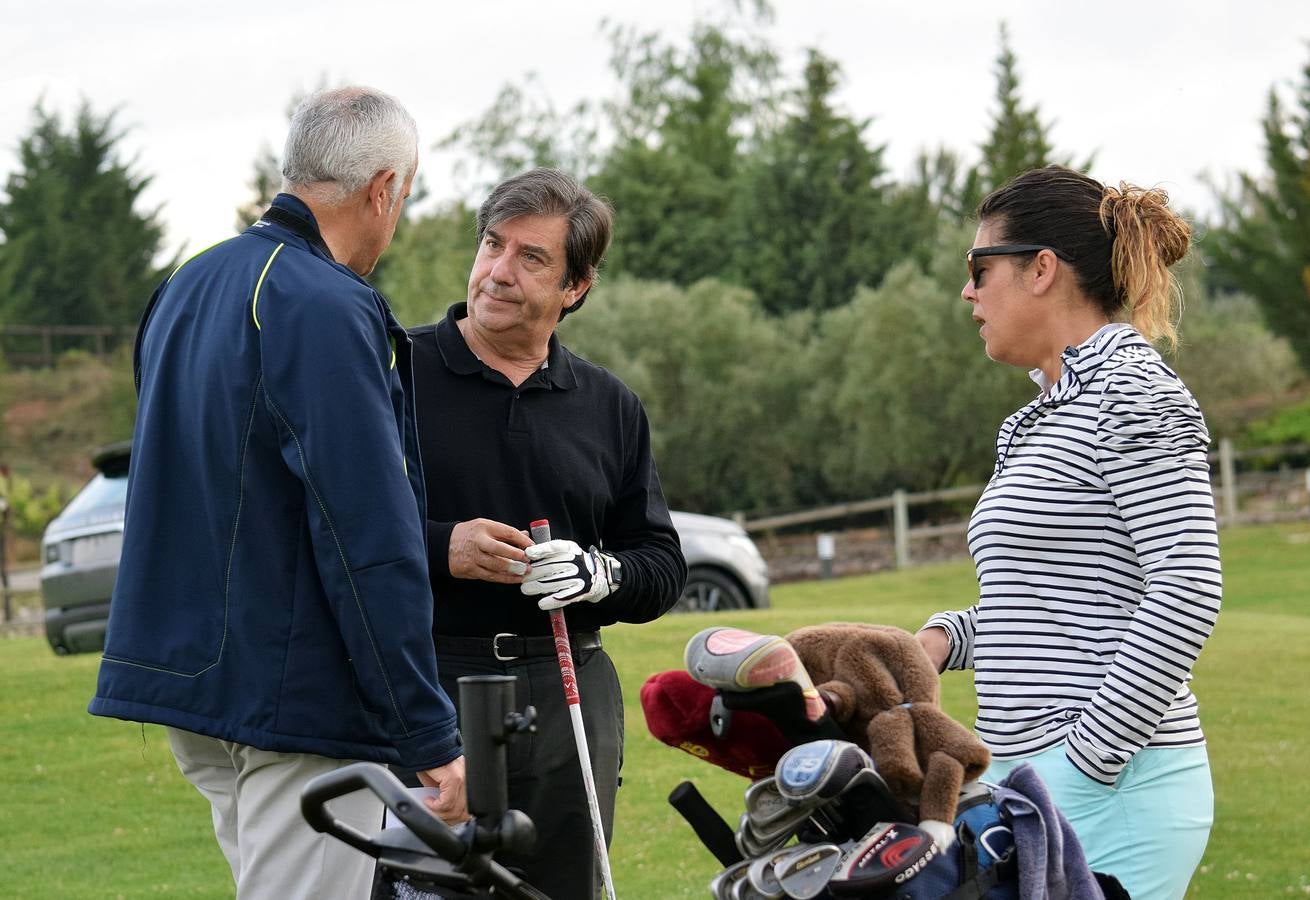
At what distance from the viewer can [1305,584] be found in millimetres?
21047

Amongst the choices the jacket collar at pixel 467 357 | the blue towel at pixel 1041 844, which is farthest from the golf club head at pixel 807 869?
the jacket collar at pixel 467 357

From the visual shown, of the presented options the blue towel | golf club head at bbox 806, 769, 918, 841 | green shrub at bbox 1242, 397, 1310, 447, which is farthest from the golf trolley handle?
green shrub at bbox 1242, 397, 1310, 447

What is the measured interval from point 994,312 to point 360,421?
1.30 meters

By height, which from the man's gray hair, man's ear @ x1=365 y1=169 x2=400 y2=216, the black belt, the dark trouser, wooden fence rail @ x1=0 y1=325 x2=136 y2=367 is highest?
wooden fence rail @ x1=0 y1=325 x2=136 y2=367

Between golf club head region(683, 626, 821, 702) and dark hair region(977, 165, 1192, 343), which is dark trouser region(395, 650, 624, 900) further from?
golf club head region(683, 626, 821, 702)

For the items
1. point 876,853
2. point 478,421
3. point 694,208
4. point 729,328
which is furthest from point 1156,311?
point 694,208

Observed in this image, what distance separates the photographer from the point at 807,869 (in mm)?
2359

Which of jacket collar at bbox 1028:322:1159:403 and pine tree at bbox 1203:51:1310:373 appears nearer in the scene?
jacket collar at bbox 1028:322:1159:403

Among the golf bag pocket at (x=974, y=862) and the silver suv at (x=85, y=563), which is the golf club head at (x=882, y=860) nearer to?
the golf bag pocket at (x=974, y=862)

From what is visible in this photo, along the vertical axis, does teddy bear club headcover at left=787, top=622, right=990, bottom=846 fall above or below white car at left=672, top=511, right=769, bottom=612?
above

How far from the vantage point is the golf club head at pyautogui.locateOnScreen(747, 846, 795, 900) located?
92.0 inches

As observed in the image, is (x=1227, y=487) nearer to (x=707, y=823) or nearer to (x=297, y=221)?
(x=297, y=221)

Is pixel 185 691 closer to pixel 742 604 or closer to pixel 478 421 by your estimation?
pixel 478 421

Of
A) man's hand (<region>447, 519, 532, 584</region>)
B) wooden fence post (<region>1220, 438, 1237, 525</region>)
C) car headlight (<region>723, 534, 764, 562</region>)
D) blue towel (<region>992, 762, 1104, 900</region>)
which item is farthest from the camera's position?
wooden fence post (<region>1220, 438, 1237, 525</region>)
